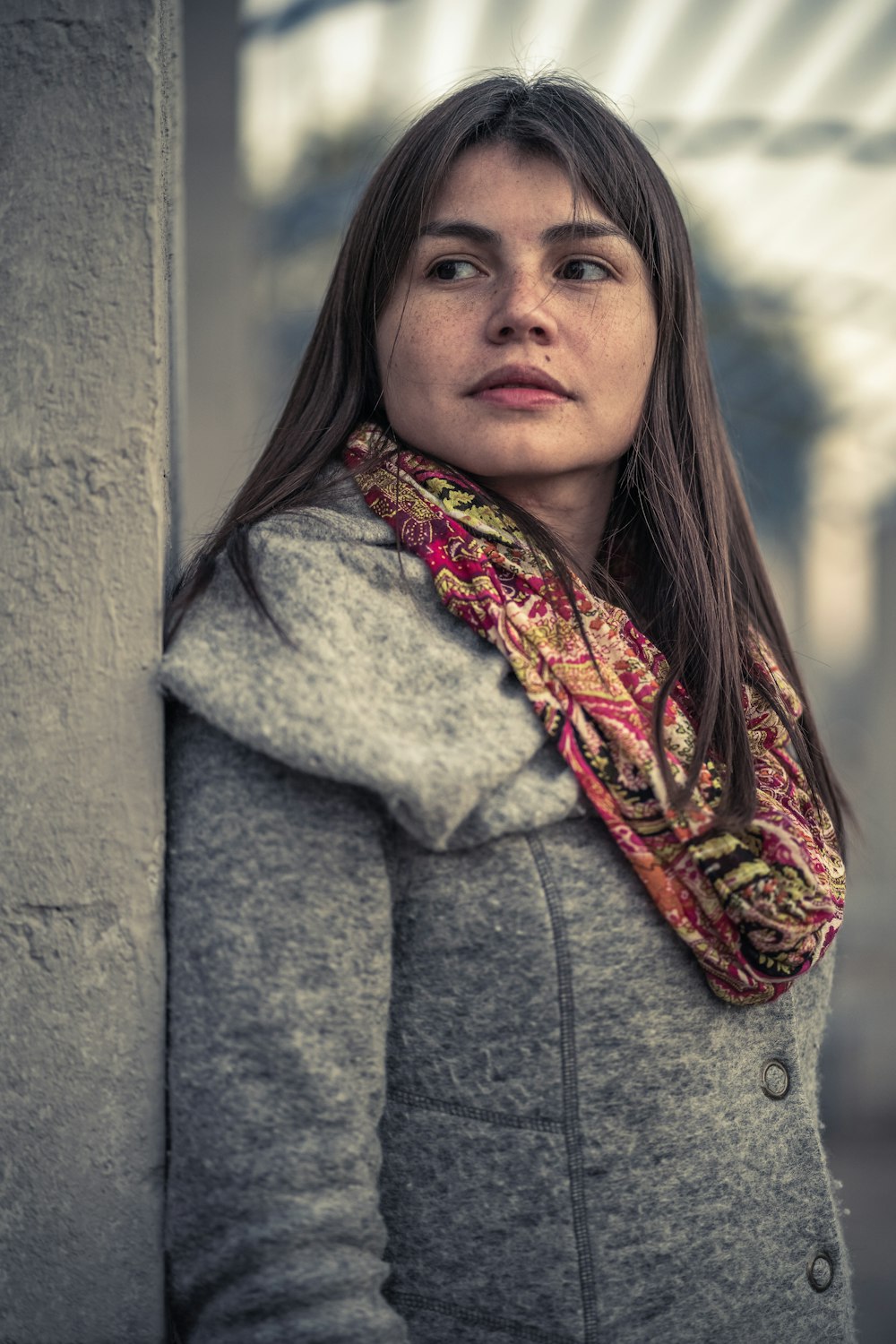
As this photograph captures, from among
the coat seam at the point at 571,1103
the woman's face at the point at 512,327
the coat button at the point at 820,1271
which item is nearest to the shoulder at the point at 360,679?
the coat seam at the point at 571,1103

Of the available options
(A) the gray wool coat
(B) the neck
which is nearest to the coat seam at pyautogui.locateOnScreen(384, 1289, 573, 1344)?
(A) the gray wool coat

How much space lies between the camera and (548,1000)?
1185 millimetres

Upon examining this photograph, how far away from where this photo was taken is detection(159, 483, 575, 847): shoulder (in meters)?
1.06

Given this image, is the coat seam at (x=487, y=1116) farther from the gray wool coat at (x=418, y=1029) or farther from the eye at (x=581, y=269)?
the eye at (x=581, y=269)

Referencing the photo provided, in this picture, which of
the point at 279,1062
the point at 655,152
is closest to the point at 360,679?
the point at 279,1062

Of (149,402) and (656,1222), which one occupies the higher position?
(149,402)

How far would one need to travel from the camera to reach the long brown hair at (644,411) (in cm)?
142

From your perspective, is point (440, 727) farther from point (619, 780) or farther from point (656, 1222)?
point (656, 1222)

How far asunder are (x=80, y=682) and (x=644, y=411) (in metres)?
0.87

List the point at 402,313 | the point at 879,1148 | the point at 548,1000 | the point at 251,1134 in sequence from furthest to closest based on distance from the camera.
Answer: the point at 879,1148, the point at 402,313, the point at 548,1000, the point at 251,1134

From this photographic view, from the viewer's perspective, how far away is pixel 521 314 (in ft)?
4.46

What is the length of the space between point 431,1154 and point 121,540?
738 mm

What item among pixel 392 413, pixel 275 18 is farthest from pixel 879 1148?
pixel 275 18

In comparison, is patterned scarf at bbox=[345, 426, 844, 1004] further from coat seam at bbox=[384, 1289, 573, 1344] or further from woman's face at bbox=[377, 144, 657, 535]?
coat seam at bbox=[384, 1289, 573, 1344]
